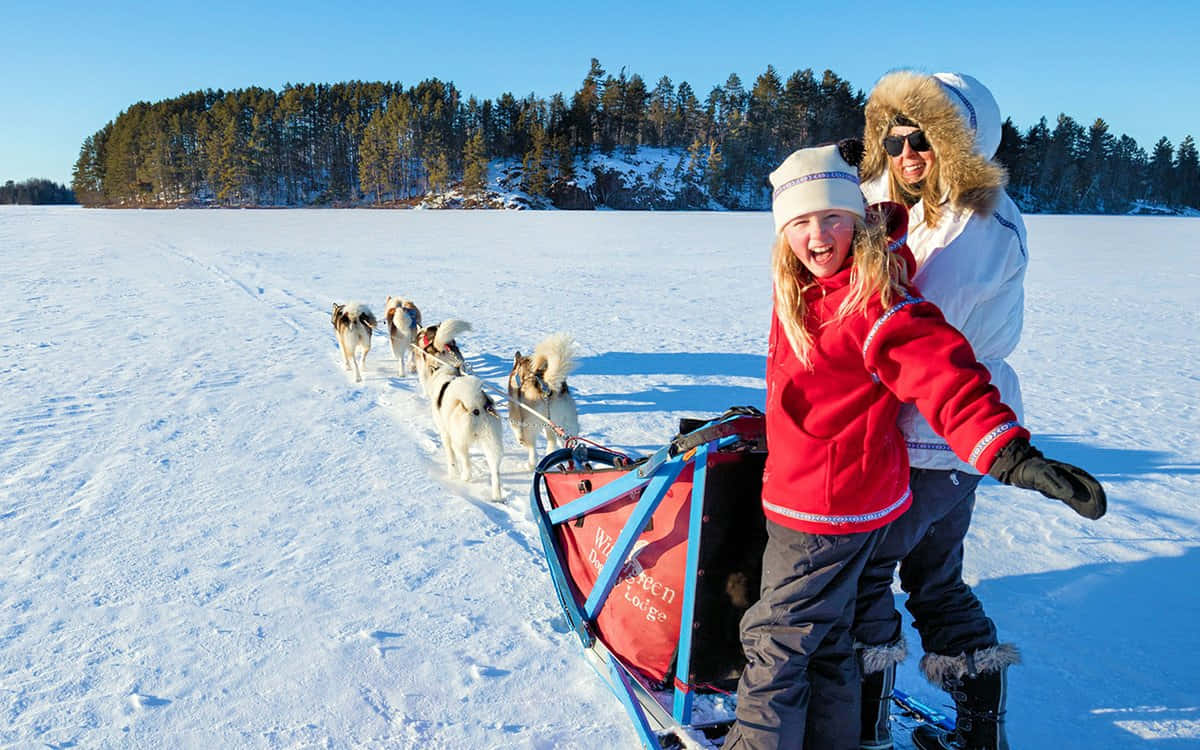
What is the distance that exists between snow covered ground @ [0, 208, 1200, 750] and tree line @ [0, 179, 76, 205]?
121 meters

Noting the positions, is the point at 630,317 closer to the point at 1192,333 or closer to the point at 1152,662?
the point at 1192,333

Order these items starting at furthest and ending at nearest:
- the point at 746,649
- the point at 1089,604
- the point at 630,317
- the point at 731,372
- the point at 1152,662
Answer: the point at 630,317
the point at 731,372
the point at 1089,604
the point at 1152,662
the point at 746,649

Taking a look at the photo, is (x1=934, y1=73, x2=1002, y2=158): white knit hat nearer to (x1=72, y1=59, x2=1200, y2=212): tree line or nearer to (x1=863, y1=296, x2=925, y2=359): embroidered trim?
(x1=863, y1=296, x2=925, y2=359): embroidered trim

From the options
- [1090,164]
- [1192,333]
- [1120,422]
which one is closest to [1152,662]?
[1120,422]

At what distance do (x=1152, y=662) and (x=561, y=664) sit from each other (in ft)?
7.06

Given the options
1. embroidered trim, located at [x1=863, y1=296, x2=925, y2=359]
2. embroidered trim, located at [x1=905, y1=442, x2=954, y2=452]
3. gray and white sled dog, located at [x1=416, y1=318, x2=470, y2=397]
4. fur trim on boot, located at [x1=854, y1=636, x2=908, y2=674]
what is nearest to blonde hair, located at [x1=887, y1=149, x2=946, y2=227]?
embroidered trim, located at [x1=863, y1=296, x2=925, y2=359]

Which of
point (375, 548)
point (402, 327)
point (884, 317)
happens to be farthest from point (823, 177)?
point (402, 327)

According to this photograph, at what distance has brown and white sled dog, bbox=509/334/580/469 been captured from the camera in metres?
4.32

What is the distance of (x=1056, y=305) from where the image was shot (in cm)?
1079

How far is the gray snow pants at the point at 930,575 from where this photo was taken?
183 cm

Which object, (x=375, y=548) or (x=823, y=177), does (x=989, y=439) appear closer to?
(x=823, y=177)

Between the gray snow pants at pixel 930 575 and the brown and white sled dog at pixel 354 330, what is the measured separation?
18.9 ft

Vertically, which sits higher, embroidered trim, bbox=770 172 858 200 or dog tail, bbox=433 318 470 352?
embroidered trim, bbox=770 172 858 200

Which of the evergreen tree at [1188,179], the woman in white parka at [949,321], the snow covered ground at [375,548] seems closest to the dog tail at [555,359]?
the snow covered ground at [375,548]
